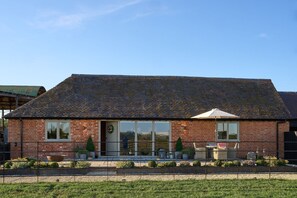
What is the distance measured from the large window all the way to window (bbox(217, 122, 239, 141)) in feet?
9.41

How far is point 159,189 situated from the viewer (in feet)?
37.4

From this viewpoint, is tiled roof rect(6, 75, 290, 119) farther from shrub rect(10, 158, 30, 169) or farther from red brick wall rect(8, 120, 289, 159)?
shrub rect(10, 158, 30, 169)

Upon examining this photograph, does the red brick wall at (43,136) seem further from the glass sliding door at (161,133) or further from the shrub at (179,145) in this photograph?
the shrub at (179,145)

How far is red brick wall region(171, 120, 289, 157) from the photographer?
834 inches

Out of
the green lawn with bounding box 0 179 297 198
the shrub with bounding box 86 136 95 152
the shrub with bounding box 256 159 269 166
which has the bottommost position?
the green lawn with bounding box 0 179 297 198

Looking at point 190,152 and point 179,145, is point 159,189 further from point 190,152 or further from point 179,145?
point 179,145

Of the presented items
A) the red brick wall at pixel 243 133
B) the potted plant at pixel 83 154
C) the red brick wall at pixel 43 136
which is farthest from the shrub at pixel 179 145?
the potted plant at pixel 83 154

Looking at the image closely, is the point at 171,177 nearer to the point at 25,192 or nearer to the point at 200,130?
the point at 25,192

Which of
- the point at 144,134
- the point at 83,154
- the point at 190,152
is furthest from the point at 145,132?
the point at 83,154

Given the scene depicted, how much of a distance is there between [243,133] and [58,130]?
9.86 metres

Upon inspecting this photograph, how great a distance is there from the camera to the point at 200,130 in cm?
2133

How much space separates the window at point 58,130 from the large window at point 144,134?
2.88m

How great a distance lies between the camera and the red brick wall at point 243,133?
69.5 ft

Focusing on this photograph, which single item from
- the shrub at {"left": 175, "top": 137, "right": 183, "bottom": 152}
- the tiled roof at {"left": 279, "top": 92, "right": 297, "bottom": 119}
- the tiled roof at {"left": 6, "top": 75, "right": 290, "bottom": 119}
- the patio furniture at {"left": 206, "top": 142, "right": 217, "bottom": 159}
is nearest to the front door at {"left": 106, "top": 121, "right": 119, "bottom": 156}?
the tiled roof at {"left": 6, "top": 75, "right": 290, "bottom": 119}
